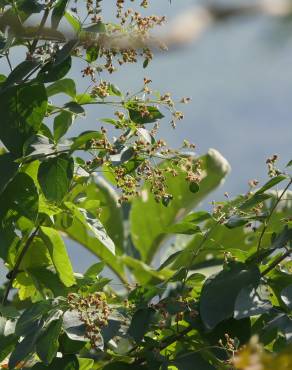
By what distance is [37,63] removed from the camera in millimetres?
1635

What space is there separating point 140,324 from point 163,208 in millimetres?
4344

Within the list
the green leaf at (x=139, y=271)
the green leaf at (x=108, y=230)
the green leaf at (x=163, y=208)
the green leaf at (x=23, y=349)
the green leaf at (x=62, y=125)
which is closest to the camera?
the green leaf at (x=23, y=349)

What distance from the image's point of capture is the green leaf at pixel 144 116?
1728 millimetres

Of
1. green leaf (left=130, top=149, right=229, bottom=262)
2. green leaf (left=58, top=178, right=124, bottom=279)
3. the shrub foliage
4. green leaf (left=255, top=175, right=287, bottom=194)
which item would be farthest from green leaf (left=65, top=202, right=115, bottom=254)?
green leaf (left=130, top=149, right=229, bottom=262)

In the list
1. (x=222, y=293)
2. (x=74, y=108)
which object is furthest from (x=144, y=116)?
(x=222, y=293)

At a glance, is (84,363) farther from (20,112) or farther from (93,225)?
(20,112)

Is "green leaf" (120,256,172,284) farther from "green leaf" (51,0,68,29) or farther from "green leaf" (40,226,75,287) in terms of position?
"green leaf" (51,0,68,29)

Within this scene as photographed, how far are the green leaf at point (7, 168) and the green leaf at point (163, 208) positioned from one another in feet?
12.8

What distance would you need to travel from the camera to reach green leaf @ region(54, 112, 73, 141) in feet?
5.64

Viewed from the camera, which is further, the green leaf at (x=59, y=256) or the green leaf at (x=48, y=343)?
the green leaf at (x=59, y=256)

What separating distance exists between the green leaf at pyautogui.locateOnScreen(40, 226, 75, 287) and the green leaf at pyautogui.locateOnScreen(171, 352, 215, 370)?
297mm

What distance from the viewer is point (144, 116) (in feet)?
5.66

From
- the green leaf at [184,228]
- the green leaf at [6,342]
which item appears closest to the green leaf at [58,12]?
the green leaf at [184,228]

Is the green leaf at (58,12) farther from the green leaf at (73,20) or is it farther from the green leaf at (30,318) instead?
the green leaf at (30,318)
